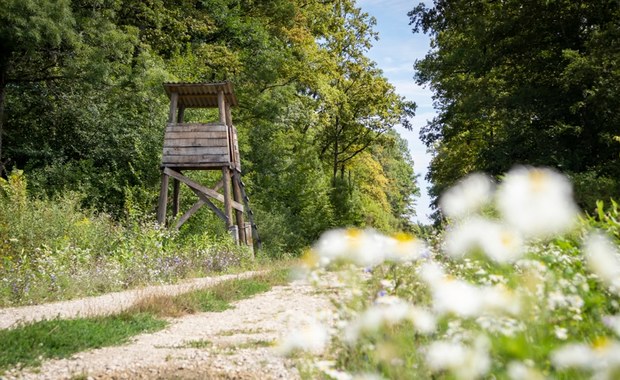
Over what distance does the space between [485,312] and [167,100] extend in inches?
743

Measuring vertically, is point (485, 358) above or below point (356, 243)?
below

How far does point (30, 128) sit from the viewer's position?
17.0 metres

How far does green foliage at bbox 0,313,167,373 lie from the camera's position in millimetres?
4848

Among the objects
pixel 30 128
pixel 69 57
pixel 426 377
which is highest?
pixel 69 57

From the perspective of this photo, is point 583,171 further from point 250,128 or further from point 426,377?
point 426,377

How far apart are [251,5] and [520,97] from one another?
12.8 meters

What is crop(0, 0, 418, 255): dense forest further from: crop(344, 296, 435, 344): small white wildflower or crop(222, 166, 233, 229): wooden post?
crop(344, 296, 435, 344): small white wildflower

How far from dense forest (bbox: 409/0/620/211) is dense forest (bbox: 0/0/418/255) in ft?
16.4

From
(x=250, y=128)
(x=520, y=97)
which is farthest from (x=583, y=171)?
(x=250, y=128)

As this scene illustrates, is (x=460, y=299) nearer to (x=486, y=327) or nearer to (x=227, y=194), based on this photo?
(x=486, y=327)

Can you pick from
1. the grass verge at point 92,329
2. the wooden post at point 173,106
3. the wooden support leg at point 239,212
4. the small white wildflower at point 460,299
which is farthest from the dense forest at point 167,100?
the small white wildflower at point 460,299

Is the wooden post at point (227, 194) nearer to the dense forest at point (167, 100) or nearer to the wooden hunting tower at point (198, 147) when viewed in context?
the wooden hunting tower at point (198, 147)

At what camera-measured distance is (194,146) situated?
14602 mm

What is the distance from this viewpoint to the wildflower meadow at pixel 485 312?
187cm
